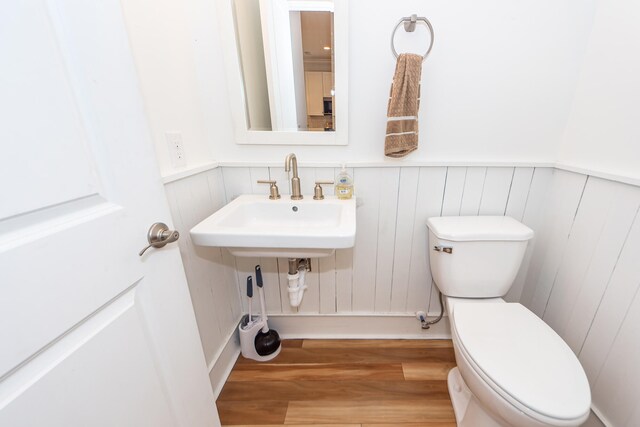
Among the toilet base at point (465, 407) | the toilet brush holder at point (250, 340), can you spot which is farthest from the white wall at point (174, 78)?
the toilet base at point (465, 407)

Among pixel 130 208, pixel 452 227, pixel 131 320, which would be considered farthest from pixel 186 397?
pixel 452 227

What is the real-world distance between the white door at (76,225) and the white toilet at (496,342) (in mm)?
921

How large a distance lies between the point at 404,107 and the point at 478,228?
1.93 feet

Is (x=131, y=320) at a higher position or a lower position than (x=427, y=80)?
lower

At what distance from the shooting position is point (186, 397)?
749 millimetres

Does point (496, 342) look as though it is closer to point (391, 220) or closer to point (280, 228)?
point (391, 220)

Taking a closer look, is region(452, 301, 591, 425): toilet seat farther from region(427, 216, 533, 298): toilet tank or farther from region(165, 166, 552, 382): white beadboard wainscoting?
region(165, 166, 552, 382): white beadboard wainscoting

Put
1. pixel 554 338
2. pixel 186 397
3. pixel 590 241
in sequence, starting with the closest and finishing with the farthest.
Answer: pixel 186 397 < pixel 554 338 < pixel 590 241

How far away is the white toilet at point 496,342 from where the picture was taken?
69 centimetres

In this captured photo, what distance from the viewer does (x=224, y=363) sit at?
4.18ft

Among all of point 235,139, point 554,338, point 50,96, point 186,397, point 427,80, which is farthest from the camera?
point 235,139

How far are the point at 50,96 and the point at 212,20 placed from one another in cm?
89

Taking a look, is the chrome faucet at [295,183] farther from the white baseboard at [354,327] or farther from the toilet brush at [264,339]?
the white baseboard at [354,327]

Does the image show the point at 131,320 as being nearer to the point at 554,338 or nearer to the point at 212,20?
the point at 212,20
